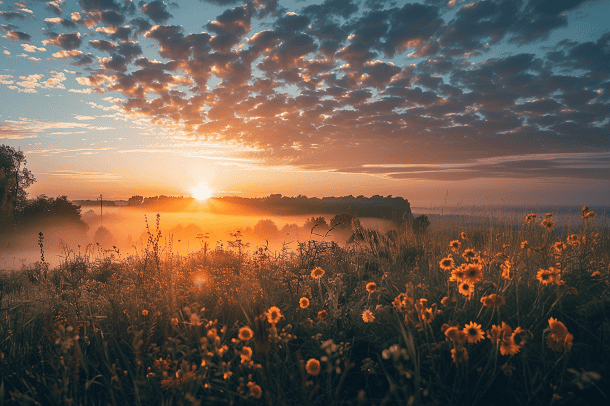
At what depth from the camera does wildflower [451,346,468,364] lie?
1.82 metres

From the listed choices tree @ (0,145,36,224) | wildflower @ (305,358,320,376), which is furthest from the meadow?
tree @ (0,145,36,224)

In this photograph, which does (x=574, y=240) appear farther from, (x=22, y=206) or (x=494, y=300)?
(x=22, y=206)

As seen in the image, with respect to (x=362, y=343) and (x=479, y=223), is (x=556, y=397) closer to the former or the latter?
(x=362, y=343)

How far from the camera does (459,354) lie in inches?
74.9

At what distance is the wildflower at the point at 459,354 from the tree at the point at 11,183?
30.5 meters

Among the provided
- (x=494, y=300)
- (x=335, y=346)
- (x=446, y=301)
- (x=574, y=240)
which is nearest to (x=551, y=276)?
(x=494, y=300)

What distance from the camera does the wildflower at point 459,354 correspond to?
1.82 meters

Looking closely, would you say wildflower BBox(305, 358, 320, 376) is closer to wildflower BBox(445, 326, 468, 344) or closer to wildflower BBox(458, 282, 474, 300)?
wildflower BBox(445, 326, 468, 344)

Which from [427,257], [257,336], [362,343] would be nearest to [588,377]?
[362,343]

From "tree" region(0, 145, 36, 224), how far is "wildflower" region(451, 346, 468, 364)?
100 ft

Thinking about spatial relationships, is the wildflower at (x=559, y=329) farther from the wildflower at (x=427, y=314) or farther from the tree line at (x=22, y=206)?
the tree line at (x=22, y=206)

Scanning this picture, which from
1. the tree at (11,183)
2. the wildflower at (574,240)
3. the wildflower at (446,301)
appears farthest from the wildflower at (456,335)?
the tree at (11,183)

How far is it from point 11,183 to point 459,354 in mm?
31775

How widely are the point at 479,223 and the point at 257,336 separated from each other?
10.0 meters
